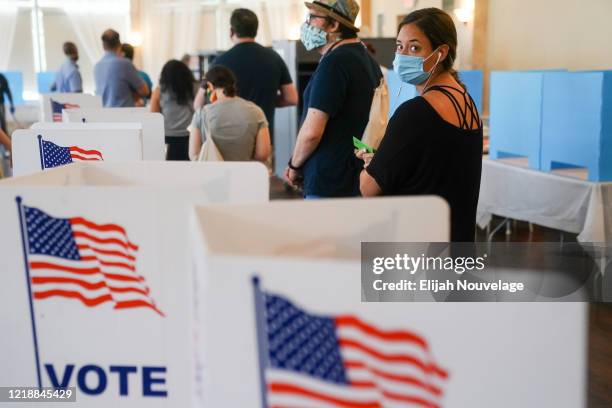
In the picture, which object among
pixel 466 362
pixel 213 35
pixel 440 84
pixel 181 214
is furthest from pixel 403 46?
pixel 213 35

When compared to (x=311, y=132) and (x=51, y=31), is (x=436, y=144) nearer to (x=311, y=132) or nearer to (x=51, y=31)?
(x=311, y=132)

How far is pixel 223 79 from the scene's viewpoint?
11.5ft

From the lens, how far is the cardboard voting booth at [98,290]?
1.21 meters

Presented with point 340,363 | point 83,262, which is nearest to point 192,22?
point 83,262

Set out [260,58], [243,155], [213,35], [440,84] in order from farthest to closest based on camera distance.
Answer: [213,35] < [260,58] < [243,155] < [440,84]

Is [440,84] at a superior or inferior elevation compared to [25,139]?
superior

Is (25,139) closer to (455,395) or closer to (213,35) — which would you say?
(455,395)

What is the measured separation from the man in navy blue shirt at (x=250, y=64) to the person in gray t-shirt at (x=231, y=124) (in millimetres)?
288

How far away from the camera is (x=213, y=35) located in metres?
13.0

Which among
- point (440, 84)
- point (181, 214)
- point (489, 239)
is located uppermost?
point (440, 84)

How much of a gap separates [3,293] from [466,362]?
31.3 inches

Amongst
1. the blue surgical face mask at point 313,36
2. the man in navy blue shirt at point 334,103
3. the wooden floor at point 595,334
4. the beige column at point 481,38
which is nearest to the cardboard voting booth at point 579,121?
the wooden floor at point 595,334

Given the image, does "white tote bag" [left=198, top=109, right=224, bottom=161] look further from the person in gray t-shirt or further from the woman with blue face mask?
the woman with blue face mask

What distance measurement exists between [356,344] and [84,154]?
62.1 inches
